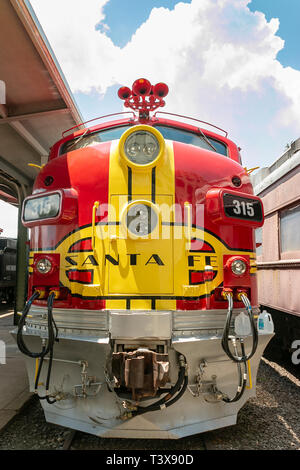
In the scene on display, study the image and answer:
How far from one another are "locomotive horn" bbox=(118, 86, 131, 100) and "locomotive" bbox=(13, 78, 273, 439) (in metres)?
0.71

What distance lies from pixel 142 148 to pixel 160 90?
89 centimetres

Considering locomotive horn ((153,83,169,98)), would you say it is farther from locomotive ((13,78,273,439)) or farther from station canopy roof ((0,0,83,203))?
station canopy roof ((0,0,83,203))

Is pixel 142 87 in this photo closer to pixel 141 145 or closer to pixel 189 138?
pixel 189 138

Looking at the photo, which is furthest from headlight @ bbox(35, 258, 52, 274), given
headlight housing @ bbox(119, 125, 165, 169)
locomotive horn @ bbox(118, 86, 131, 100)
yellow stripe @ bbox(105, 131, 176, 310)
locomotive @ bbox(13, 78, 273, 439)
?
locomotive horn @ bbox(118, 86, 131, 100)

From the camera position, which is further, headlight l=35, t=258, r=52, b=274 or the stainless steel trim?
headlight l=35, t=258, r=52, b=274

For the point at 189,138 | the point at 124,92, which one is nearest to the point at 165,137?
the point at 189,138

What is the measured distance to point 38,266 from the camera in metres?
2.87

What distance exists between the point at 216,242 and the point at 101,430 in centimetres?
171

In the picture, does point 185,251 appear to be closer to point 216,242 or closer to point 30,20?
point 216,242

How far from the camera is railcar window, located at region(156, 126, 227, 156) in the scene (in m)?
3.49

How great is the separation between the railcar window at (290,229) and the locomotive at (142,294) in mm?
2100

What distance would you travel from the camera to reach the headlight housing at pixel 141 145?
2.80m

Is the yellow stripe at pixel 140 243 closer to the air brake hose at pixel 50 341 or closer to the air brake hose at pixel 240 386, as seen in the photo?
the air brake hose at pixel 50 341
